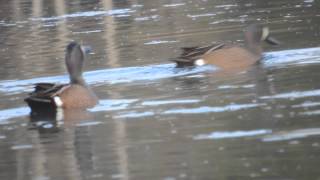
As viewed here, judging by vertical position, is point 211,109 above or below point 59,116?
above

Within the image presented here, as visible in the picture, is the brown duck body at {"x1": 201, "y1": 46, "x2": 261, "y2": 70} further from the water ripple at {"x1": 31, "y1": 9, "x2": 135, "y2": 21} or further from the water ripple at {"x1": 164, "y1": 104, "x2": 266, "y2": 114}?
the water ripple at {"x1": 31, "y1": 9, "x2": 135, "y2": 21}

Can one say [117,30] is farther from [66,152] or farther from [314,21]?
[66,152]

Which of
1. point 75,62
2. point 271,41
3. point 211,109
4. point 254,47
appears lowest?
point 271,41

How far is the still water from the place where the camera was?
33.9 ft

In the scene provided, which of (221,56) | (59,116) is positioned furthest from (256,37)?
(59,116)

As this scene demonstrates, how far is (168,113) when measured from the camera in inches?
533

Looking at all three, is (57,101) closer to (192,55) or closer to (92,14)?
(192,55)

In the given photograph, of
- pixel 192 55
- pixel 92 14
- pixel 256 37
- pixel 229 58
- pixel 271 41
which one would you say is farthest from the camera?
pixel 92 14

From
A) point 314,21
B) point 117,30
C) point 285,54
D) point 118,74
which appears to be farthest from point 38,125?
point 117,30

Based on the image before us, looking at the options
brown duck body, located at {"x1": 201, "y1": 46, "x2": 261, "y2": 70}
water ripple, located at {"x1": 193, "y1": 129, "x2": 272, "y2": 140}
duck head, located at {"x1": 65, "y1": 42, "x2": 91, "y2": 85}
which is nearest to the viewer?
water ripple, located at {"x1": 193, "y1": 129, "x2": 272, "y2": 140}

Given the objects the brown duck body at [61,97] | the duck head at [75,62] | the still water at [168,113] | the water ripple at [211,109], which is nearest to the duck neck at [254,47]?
the still water at [168,113]

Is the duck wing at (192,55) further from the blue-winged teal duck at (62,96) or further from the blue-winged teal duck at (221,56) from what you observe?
the blue-winged teal duck at (62,96)

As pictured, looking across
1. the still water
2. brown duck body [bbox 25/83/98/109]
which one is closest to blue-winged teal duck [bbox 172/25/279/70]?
the still water

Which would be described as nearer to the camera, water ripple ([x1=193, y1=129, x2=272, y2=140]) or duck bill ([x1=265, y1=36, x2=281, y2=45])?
water ripple ([x1=193, y1=129, x2=272, y2=140])
